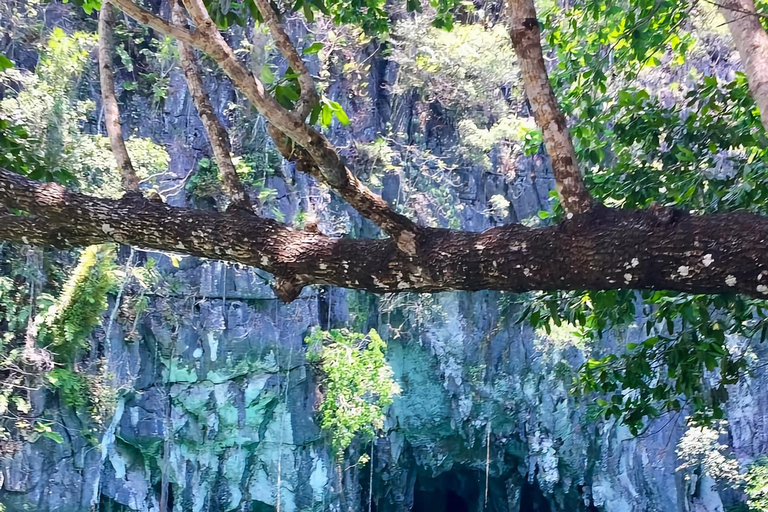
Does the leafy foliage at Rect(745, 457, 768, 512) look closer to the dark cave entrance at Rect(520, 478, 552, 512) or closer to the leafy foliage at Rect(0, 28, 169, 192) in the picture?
the dark cave entrance at Rect(520, 478, 552, 512)

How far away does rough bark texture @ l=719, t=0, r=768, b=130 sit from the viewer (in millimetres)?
1389

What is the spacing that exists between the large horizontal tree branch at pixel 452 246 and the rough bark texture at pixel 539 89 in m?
0.17

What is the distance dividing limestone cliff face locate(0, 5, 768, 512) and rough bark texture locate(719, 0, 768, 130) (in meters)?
5.14

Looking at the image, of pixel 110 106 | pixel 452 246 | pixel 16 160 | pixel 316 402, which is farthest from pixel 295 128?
pixel 316 402

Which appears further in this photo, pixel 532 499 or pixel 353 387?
pixel 532 499

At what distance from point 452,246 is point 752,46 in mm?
893

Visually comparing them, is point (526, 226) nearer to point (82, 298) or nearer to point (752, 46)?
point (752, 46)

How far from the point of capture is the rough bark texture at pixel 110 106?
67.2 inches

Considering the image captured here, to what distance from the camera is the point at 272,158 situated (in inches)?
287

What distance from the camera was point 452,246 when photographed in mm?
1269

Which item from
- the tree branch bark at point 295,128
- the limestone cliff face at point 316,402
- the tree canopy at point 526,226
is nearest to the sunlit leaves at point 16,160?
the tree canopy at point 526,226

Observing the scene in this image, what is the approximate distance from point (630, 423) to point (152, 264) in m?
5.24

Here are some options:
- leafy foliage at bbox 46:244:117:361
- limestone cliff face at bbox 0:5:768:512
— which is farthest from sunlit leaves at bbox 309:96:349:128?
limestone cliff face at bbox 0:5:768:512

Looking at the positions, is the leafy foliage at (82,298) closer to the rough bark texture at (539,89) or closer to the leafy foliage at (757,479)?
the rough bark texture at (539,89)
